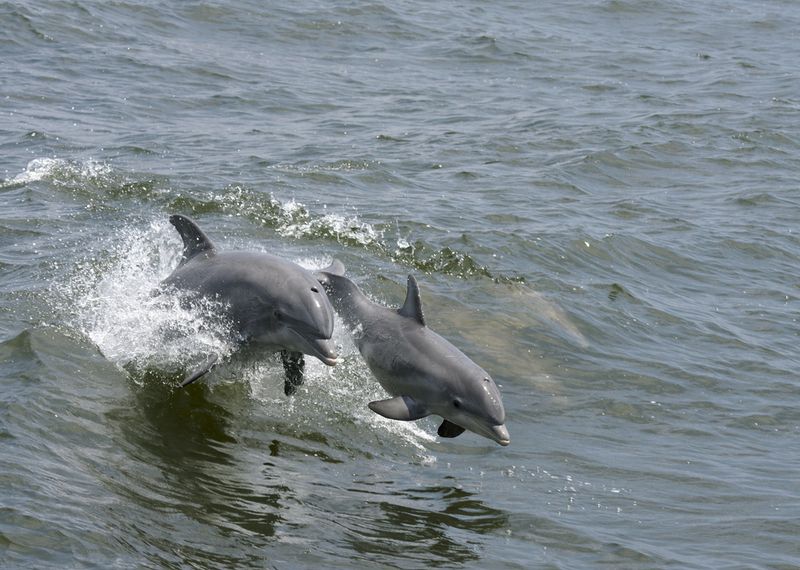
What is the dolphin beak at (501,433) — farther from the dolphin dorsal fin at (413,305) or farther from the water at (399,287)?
the dolphin dorsal fin at (413,305)

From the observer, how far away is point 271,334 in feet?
32.3

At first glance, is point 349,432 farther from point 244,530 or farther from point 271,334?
point 244,530

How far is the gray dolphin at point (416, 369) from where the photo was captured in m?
9.40

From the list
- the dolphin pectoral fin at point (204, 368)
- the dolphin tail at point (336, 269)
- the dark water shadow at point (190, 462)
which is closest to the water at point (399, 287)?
the dark water shadow at point (190, 462)

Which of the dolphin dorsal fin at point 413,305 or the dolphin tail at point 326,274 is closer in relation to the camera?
the dolphin dorsal fin at point 413,305

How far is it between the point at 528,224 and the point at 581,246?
99 centimetres

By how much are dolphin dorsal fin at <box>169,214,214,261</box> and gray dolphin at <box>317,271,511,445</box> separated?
3.42 ft

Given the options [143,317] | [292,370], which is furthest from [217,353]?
[143,317]

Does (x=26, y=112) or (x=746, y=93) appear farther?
(x=746, y=93)

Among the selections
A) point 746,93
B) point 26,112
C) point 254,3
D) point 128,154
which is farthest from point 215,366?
point 254,3

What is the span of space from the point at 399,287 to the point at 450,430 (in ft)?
15.4

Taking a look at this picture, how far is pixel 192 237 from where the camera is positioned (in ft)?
35.7

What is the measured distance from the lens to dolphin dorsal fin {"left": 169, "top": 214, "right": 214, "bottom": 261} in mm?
10828

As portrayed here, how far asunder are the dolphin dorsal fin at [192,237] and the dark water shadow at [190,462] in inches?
45.4
